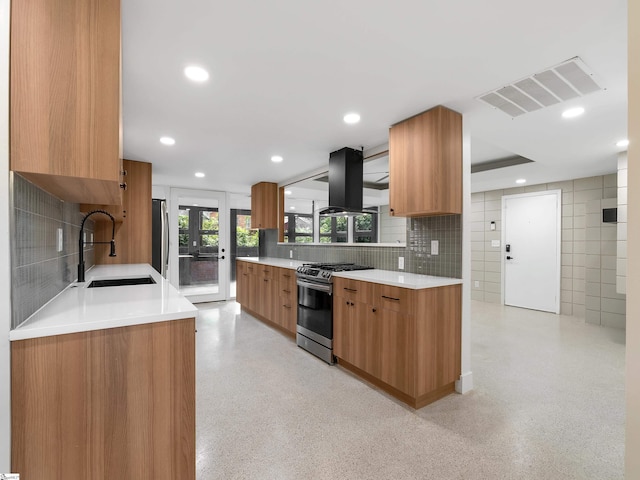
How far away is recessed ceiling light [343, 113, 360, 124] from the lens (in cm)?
260

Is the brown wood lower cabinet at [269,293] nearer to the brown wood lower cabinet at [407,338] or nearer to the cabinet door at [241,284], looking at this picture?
the cabinet door at [241,284]

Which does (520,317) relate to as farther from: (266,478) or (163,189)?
(163,189)

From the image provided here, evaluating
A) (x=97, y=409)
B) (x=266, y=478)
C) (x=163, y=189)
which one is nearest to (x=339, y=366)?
(x=266, y=478)

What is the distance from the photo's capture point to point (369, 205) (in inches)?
296

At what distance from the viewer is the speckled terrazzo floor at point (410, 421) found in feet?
5.36

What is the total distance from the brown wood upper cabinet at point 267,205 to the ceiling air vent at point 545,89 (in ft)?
12.3

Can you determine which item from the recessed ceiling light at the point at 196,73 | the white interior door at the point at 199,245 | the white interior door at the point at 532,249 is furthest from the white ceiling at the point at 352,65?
the white interior door at the point at 199,245

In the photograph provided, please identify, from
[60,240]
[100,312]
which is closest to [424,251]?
[100,312]

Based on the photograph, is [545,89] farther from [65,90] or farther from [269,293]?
[269,293]

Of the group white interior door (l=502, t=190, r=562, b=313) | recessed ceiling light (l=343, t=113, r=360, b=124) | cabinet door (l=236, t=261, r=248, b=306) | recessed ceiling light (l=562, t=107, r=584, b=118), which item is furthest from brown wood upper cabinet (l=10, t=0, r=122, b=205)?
white interior door (l=502, t=190, r=562, b=313)

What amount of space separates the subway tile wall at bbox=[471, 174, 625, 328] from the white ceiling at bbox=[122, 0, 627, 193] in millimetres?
1593

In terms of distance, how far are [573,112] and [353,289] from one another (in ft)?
7.75

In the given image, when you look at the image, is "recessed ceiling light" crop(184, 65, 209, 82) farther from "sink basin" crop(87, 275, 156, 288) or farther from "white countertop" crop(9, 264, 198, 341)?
"sink basin" crop(87, 275, 156, 288)

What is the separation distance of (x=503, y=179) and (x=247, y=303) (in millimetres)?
4675
